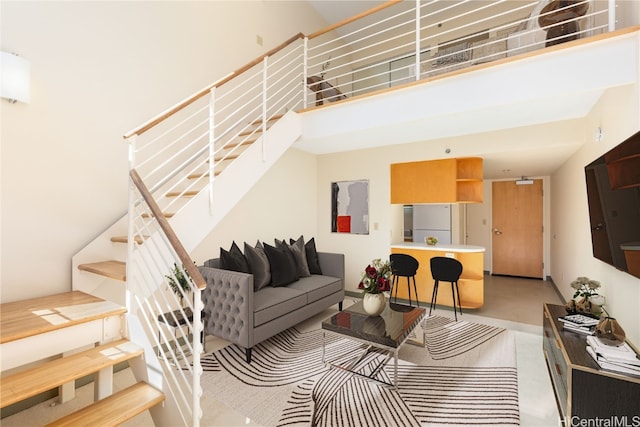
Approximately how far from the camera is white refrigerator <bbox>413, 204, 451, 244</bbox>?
5.77 metres

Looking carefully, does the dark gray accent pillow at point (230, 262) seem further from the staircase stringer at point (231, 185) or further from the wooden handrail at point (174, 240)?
the wooden handrail at point (174, 240)

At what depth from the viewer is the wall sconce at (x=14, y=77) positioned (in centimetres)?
207

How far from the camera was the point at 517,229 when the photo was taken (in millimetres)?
6570

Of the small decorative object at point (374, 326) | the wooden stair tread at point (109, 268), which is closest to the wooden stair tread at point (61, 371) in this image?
the wooden stair tread at point (109, 268)

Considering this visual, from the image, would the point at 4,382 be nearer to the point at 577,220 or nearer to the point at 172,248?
the point at 172,248

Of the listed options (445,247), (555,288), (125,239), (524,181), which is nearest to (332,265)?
(445,247)

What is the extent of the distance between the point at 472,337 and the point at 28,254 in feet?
14.0

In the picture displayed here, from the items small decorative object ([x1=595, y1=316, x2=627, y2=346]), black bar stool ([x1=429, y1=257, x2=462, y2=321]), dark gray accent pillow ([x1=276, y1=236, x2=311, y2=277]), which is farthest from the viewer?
dark gray accent pillow ([x1=276, y1=236, x2=311, y2=277])

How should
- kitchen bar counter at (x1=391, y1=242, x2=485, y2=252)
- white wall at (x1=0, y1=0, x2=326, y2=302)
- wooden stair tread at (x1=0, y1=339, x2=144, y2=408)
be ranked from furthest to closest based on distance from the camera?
kitchen bar counter at (x1=391, y1=242, x2=485, y2=252) < white wall at (x1=0, y1=0, x2=326, y2=302) < wooden stair tread at (x1=0, y1=339, x2=144, y2=408)

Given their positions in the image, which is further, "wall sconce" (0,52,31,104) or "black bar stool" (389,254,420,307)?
"black bar stool" (389,254,420,307)

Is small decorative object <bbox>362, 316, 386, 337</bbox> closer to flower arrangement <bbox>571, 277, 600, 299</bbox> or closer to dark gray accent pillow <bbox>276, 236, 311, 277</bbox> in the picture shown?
dark gray accent pillow <bbox>276, 236, 311, 277</bbox>

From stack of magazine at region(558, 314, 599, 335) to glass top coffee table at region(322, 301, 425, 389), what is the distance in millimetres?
1138

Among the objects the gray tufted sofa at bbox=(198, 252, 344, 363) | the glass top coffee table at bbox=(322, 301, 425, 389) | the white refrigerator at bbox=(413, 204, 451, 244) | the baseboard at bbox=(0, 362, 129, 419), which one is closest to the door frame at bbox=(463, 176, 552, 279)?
the white refrigerator at bbox=(413, 204, 451, 244)

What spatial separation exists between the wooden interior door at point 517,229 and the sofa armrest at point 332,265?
436cm
